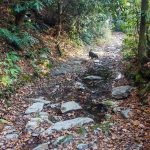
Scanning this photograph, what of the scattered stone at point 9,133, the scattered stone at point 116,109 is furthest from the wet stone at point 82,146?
the scattered stone at point 116,109

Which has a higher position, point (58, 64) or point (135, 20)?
point (135, 20)

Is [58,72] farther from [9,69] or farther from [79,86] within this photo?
[9,69]

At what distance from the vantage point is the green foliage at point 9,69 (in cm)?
927

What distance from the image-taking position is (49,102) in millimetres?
8812

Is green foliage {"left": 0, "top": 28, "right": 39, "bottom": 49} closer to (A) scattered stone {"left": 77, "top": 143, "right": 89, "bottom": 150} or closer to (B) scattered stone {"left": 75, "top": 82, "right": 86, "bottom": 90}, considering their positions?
(B) scattered stone {"left": 75, "top": 82, "right": 86, "bottom": 90}

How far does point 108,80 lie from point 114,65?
266 cm

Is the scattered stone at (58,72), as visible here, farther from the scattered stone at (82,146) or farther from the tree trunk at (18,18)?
the scattered stone at (82,146)

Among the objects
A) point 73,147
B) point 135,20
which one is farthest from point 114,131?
point 135,20

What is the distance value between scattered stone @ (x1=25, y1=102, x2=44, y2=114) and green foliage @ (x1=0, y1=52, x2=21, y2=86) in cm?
Result: 127

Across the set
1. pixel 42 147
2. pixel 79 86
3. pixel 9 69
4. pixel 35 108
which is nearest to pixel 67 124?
pixel 42 147

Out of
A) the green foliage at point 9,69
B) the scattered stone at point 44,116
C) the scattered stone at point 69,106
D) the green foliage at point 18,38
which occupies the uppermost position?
the green foliage at point 18,38

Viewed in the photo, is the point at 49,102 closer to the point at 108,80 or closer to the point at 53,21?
the point at 108,80

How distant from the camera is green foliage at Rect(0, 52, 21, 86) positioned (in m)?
9.27

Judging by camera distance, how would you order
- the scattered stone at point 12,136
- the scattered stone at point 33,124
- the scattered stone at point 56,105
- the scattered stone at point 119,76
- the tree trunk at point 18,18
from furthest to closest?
1. the tree trunk at point 18,18
2. the scattered stone at point 119,76
3. the scattered stone at point 56,105
4. the scattered stone at point 33,124
5. the scattered stone at point 12,136
